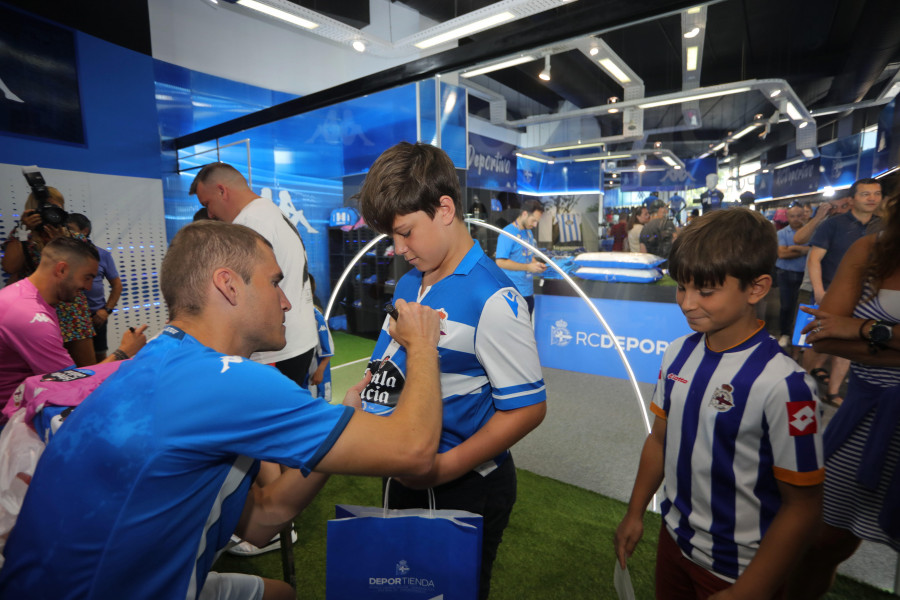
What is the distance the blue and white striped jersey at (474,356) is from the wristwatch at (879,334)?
3.47ft

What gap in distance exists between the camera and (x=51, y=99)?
438 centimetres

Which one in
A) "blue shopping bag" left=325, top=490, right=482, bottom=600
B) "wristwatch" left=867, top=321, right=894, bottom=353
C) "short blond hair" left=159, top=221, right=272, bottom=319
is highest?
"short blond hair" left=159, top=221, right=272, bottom=319

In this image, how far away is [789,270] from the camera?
445 cm

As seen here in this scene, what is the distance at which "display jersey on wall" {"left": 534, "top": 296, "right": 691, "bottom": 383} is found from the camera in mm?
4355

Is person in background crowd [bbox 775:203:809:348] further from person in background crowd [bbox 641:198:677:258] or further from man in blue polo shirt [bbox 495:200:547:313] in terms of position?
man in blue polo shirt [bbox 495:200:547:313]

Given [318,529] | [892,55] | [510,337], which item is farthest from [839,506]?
[892,55]

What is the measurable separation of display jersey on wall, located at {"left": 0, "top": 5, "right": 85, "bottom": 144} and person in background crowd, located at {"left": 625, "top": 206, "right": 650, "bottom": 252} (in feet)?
19.8

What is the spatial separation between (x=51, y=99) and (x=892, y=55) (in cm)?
805

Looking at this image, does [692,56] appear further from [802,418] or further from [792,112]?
[802,418]

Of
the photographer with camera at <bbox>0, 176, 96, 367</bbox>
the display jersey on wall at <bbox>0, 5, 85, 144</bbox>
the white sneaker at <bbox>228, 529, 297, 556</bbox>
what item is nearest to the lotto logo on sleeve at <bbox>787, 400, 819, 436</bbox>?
the white sneaker at <bbox>228, 529, 297, 556</bbox>

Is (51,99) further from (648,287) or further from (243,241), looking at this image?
(648,287)

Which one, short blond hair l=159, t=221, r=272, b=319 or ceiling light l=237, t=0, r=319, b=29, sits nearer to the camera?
short blond hair l=159, t=221, r=272, b=319

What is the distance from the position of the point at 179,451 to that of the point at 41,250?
11.3 ft

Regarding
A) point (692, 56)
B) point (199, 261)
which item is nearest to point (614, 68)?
point (692, 56)
